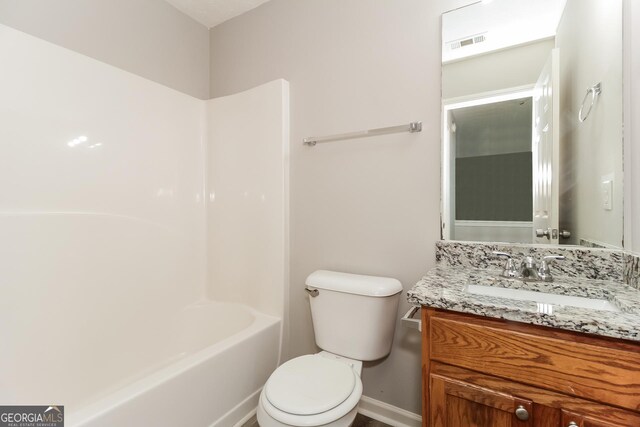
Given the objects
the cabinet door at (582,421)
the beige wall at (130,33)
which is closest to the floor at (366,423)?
the cabinet door at (582,421)

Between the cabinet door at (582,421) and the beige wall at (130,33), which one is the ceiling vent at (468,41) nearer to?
the cabinet door at (582,421)

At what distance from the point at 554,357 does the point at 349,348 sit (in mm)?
870

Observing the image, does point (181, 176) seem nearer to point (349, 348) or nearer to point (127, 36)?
point (127, 36)

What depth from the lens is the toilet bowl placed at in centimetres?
103

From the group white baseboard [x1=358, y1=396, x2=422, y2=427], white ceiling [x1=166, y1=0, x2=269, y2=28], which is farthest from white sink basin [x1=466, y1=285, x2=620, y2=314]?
white ceiling [x1=166, y1=0, x2=269, y2=28]

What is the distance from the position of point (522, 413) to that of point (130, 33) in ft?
8.21

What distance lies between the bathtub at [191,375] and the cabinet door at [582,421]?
4.22 ft

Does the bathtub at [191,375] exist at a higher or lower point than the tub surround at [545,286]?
lower

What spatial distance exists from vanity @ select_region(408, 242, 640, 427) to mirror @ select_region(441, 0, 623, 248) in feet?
0.80

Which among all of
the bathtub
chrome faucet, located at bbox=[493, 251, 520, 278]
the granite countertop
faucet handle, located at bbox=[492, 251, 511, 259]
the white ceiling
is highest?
the white ceiling

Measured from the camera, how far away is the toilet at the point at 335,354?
1059 mm

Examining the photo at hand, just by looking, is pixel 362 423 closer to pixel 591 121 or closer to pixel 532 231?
pixel 532 231

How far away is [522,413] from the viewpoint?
0.82 meters

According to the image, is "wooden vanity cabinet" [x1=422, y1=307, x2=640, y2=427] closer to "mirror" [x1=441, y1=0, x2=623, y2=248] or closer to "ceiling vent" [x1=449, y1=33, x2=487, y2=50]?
"mirror" [x1=441, y1=0, x2=623, y2=248]
